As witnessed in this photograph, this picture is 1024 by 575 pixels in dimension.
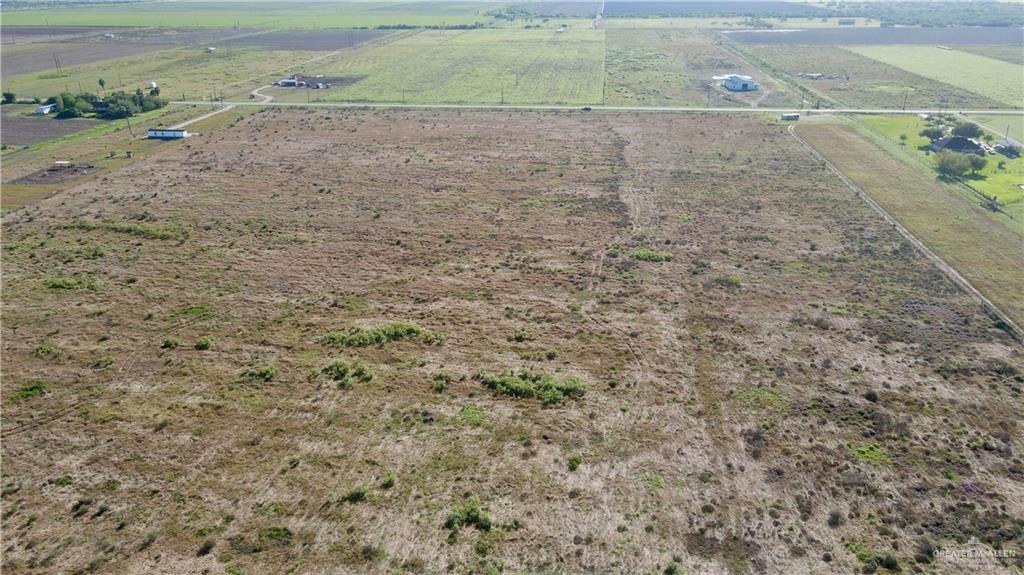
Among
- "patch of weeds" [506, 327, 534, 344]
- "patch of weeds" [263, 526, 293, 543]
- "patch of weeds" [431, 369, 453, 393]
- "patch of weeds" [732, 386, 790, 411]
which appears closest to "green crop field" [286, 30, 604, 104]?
"patch of weeds" [506, 327, 534, 344]

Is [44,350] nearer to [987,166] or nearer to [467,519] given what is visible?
[467,519]

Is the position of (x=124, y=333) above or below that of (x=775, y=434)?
above

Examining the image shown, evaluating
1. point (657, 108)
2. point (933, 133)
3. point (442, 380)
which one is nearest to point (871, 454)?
point (442, 380)

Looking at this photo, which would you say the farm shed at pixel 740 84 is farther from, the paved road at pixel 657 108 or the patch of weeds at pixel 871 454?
the patch of weeds at pixel 871 454

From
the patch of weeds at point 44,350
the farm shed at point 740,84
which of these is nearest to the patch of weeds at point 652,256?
the patch of weeds at point 44,350

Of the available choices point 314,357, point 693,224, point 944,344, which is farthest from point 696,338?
point 314,357

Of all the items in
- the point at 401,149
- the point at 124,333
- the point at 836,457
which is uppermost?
the point at 401,149

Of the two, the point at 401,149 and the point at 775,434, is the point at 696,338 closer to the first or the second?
the point at 775,434
